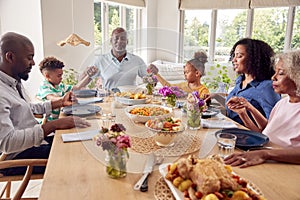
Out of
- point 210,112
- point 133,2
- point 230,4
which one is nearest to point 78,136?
point 210,112

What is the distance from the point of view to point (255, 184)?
93 centimetres

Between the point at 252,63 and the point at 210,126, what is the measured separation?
76 cm

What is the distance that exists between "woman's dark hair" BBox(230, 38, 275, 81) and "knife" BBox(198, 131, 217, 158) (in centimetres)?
81

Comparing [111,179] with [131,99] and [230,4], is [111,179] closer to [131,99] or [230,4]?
[131,99]

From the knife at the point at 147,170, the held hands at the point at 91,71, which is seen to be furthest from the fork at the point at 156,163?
the held hands at the point at 91,71

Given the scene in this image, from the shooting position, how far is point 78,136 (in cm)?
134

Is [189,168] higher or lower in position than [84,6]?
lower

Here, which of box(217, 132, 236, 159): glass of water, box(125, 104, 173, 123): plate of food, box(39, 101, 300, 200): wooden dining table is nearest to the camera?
box(39, 101, 300, 200): wooden dining table

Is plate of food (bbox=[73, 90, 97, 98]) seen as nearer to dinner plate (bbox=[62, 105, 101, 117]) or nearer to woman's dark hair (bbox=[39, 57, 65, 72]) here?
dinner plate (bbox=[62, 105, 101, 117])

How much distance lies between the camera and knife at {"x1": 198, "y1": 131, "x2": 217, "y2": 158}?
119 centimetres

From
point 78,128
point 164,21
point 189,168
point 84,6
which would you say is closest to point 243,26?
point 164,21

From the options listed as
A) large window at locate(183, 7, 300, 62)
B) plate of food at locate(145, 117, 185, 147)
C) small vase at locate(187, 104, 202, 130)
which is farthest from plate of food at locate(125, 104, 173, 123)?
large window at locate(183, 7, 300, 62)

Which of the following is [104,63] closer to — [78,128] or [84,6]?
[78,128]

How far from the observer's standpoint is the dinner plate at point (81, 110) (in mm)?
1666
